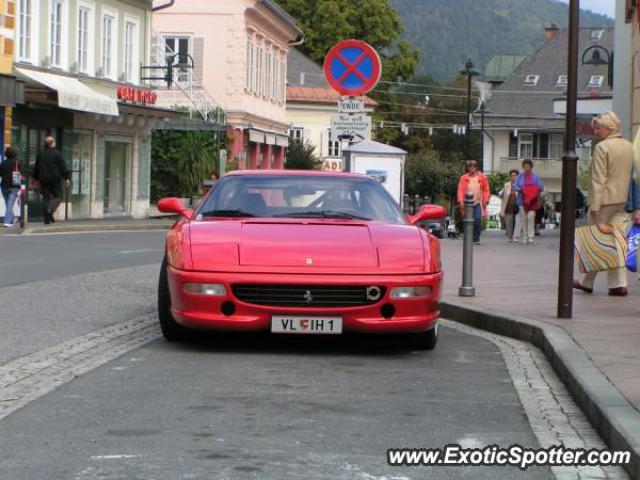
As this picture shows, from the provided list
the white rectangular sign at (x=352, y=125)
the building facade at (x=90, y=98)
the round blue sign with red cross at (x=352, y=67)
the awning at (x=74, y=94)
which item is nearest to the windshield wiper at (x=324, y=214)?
the round blue sign with red cross at (x=352, y=67)

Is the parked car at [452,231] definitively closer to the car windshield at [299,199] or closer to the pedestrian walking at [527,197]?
the pedestrian walking at [527,197]

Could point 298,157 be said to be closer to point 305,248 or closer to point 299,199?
point 299,199

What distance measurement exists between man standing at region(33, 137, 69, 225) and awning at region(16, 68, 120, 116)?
7.93 feet

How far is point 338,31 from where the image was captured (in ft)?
267

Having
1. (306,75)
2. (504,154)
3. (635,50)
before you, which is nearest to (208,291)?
(635,50)

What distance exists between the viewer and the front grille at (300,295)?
387 inches

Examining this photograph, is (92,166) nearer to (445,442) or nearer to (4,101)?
(4,101)

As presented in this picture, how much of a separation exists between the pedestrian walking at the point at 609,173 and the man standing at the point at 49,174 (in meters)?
19.8

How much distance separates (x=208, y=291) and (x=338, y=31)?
7241 centimetres

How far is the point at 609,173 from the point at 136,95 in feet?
102

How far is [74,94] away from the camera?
1406 inches

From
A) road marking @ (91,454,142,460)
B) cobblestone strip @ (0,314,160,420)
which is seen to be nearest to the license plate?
cobblestone strip @ (0,314,160,420)

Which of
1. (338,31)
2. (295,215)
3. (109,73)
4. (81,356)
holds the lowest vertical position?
(81,356)

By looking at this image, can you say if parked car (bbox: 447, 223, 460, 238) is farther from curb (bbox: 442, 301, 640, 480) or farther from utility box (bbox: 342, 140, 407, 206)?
curb (bbox: 442, 301, 640, 480)
